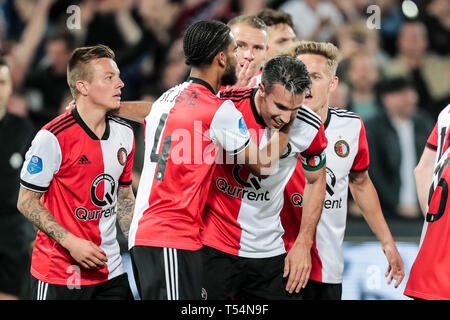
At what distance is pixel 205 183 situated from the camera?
333 centimetres

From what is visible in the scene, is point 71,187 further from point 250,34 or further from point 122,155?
point 250,34

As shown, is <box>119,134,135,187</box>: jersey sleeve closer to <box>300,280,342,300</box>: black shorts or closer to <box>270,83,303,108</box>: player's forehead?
<box>270,83,303,108</box>: player's forehead

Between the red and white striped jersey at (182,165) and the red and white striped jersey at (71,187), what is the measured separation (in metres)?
0.51

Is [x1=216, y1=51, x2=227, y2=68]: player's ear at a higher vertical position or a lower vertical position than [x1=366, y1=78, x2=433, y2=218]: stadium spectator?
higher

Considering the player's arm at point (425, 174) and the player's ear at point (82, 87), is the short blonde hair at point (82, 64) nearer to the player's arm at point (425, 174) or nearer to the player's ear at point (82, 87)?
the player's ear at point (82, 87)

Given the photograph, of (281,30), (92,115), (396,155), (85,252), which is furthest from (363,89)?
(85,252)

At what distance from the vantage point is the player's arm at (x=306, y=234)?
3549 mm

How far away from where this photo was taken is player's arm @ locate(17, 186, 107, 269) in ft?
11.3

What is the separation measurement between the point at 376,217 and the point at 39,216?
6.88 feet

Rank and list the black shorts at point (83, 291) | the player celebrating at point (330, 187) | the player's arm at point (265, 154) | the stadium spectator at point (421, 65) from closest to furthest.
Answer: the player's arm at point (265, 154) < the black shorts at point (83, 291) < the player celebrating at point (330, 187) < the stadium spectator at point (421, 65)

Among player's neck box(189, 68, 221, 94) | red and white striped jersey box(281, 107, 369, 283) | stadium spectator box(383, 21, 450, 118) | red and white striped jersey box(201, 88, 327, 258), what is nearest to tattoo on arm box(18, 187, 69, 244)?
red and white striped jersey box(201, 88, 327, 258)

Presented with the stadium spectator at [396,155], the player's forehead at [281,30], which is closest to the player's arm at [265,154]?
the player's forehead at [281,30]

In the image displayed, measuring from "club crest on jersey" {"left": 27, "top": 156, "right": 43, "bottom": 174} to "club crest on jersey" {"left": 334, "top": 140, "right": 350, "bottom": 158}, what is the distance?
5.84ft

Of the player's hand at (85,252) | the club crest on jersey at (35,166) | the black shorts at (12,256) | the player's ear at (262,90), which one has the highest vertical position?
the player's ear at (262,90)
